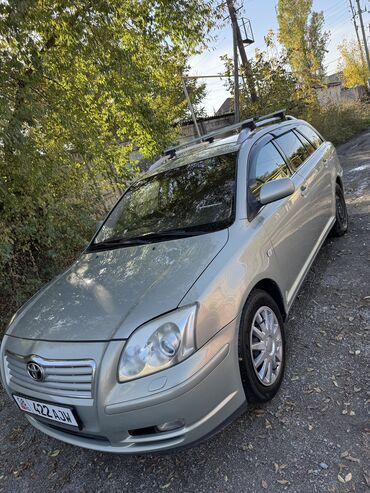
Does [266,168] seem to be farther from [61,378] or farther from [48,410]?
[48,410]

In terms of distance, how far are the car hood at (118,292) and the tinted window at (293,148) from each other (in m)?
1.58

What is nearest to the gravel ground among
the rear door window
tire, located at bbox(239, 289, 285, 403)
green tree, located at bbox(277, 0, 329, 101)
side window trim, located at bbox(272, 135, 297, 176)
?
tire, located at bbox(239, 289, 285, 403)

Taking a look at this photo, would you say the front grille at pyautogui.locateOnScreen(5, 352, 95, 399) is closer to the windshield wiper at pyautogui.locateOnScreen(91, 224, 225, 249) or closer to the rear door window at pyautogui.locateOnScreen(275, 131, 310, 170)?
the windshield wiper at pyautogui.locateOnScreen(91, 224, 225, 249)

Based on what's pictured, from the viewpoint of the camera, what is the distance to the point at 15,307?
4422 mm

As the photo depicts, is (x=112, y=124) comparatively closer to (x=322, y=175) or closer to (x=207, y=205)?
(x=322, y=175)

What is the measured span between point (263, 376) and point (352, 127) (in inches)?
624

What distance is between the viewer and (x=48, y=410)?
195cm

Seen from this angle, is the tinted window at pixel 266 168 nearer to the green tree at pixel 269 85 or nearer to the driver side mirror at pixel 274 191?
→ the driver side mirror at pixel 274 191

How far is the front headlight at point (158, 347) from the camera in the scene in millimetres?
1740

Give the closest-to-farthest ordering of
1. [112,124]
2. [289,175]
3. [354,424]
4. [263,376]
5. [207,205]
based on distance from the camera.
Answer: [354,424] → [263,376] → [207,205] → [289,175] → [112,124]

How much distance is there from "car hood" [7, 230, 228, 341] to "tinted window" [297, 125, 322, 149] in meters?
2.54

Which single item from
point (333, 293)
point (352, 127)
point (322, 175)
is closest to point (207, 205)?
point (333, 293)

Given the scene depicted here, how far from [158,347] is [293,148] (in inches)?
107

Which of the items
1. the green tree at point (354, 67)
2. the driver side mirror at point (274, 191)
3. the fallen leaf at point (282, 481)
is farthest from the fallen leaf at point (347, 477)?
the green tree at point (354, 67)
